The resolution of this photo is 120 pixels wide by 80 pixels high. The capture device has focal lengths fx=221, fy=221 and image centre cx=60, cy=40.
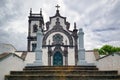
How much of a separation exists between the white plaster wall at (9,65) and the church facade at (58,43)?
16382mm

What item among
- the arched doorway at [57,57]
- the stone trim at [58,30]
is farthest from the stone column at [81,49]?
the stone trim at [58,30]

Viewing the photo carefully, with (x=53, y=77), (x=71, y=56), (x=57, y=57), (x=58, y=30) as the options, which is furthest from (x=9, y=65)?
(x=58, y=30)

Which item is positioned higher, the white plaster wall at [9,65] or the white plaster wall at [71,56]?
the white plaster wall at [71,56]

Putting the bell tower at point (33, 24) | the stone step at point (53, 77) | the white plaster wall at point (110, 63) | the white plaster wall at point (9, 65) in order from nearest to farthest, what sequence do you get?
the white plaster wall at point (9, 65) < the stone step at point (53, 77) < the white plaster wall at point (110, 63) < the bell tower at point (33, 24)

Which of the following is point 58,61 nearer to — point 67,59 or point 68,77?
point 67,59

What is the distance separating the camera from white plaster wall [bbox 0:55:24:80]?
1134 cm

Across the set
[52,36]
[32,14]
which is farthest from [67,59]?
[32,14]

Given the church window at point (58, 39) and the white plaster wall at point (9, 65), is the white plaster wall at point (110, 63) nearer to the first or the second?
the white plaster wall at point (9, 65)

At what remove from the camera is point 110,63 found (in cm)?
1348

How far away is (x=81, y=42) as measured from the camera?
2008cm

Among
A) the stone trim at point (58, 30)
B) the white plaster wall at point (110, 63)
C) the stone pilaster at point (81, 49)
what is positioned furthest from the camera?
the stone trim at point (58, 30)

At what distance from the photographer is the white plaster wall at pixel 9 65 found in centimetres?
1134

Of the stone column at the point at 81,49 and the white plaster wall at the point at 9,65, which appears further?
the stone column at the point at 81,49

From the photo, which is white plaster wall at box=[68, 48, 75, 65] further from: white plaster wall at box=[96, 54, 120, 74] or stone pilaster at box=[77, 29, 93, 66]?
white plaster wall at box=[96, 54, 120, 74]
